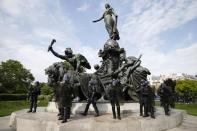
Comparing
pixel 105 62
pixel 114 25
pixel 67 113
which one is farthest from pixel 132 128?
pixel 114 25

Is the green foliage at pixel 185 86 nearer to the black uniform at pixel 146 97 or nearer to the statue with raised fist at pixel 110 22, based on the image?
the statue with raised fist at pixel 110 22

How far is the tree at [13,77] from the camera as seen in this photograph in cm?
6639

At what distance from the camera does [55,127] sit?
902cm

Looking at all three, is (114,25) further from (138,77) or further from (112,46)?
(138,77)

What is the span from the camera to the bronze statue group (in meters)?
10.1


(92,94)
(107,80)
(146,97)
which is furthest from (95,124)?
(107,80)

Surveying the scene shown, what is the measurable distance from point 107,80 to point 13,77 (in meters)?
59.1

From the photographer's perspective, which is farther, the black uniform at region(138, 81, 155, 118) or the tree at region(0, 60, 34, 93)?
the tree at region(0, 60, 34, 93)

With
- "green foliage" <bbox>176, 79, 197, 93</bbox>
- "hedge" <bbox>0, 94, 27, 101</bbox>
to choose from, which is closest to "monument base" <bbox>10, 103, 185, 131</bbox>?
"hedge" <bbox>0, 94, 27, 101</bbox>

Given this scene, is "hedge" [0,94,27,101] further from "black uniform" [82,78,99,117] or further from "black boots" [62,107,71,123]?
"black boots" [62,107,71,123]

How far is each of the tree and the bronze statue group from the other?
55196mm

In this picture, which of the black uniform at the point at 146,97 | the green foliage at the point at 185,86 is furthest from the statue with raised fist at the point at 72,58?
the green foliage at the point at 185,86

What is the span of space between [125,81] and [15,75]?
197 ft

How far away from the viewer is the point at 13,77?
225 feet
